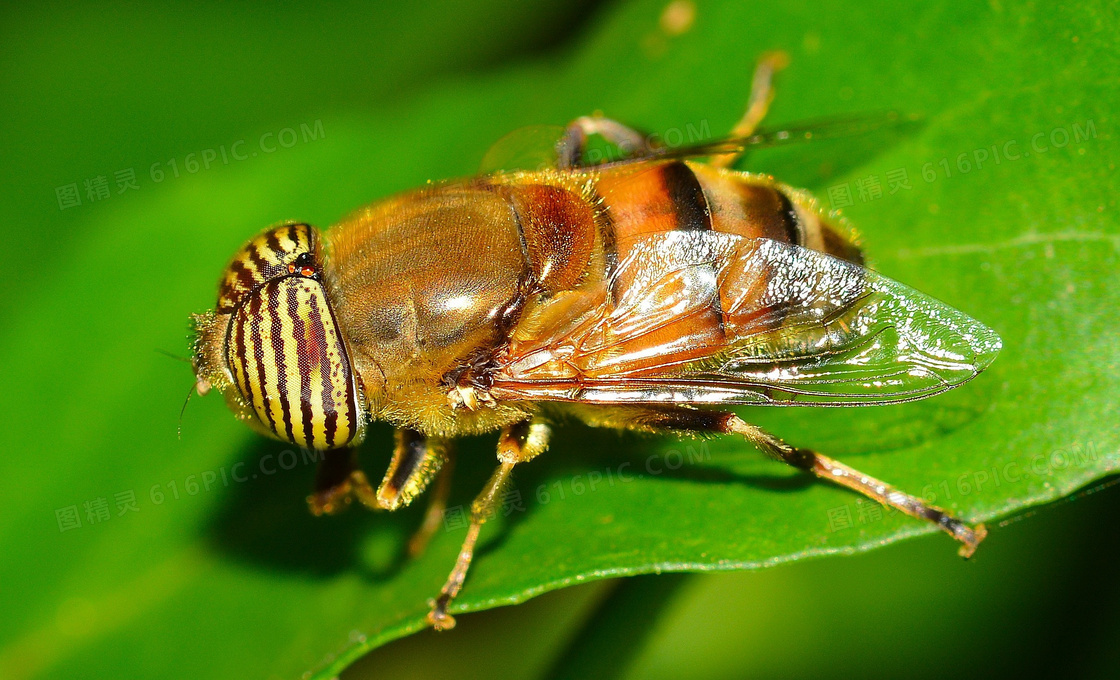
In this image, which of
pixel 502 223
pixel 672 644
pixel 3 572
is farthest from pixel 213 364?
pixel 672 644

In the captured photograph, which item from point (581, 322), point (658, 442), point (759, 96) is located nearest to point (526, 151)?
point (759, 96)

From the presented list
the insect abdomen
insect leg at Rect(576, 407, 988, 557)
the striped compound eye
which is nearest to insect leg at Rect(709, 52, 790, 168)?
the insect abdomen

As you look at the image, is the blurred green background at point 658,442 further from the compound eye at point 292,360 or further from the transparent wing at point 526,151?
the compound eye at point 292,360

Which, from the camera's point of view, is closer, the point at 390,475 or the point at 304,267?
the point at 304,267

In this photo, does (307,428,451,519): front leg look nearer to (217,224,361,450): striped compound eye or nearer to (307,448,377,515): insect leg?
(307,448,377,515): insect leg

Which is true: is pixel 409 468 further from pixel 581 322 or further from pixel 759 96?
pixel 759 96

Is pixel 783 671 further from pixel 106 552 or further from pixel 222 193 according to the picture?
pixel 222 193
